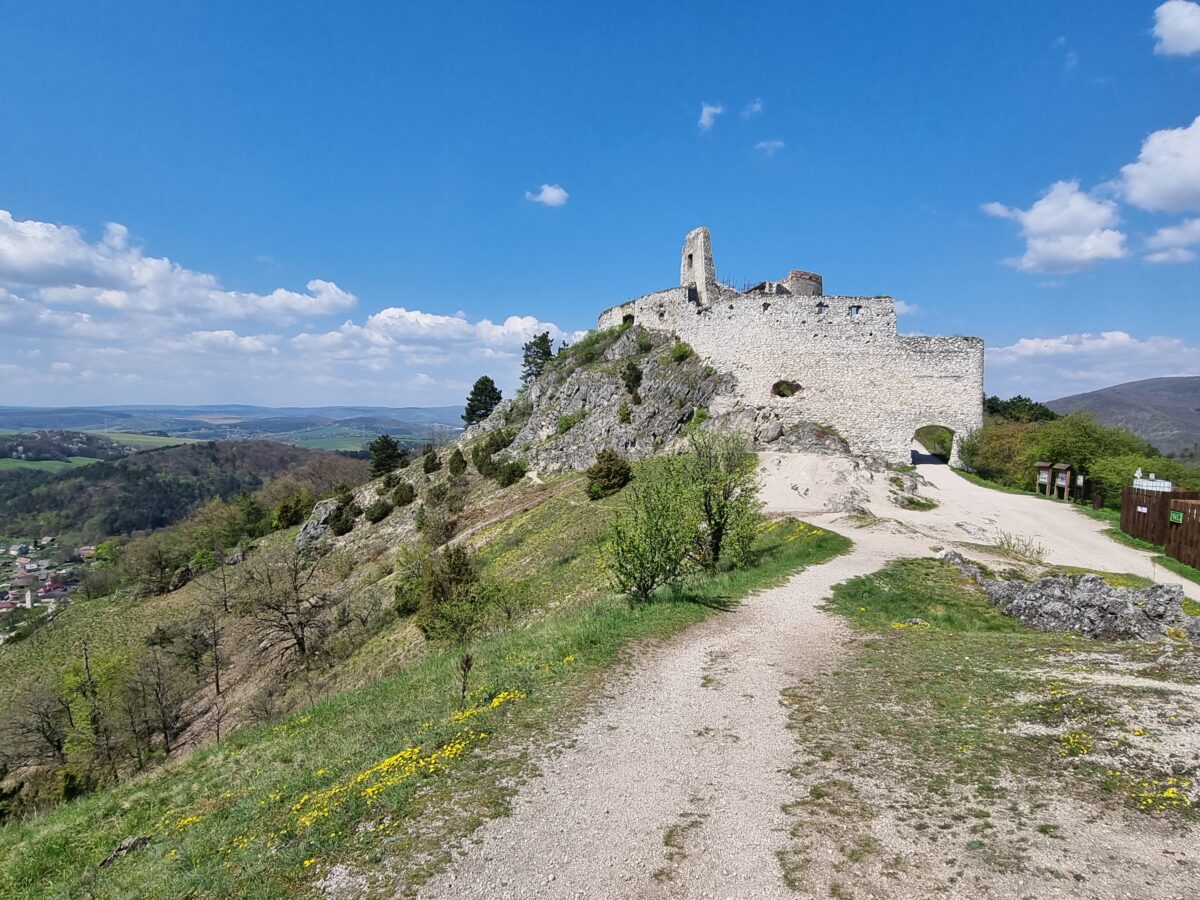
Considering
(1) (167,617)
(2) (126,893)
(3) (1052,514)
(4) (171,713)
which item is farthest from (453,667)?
(1) (167,617)

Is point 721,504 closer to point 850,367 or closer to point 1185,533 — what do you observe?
point 1185,533

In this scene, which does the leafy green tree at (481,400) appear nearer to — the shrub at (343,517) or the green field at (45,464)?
the shrub at (343,517)

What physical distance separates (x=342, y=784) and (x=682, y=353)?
38039 millimetres

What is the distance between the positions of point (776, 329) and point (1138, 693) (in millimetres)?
33933

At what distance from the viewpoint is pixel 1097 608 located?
11305mm

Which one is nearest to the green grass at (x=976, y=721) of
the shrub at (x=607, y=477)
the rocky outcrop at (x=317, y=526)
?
the shrub at (x=607, y=477)

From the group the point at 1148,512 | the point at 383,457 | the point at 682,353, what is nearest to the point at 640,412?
the point at 682,353

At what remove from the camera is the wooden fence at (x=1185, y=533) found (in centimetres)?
1862

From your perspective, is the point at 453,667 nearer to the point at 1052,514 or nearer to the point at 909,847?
the point at 909,847

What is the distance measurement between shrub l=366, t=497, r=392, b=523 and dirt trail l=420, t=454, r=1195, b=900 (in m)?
36.8

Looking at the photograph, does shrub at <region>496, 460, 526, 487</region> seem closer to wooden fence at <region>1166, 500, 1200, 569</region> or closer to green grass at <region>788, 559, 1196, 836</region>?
green grass at <region>788, 559, 1196, 836</region>

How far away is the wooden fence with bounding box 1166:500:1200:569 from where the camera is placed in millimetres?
18625

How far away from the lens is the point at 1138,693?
721cm

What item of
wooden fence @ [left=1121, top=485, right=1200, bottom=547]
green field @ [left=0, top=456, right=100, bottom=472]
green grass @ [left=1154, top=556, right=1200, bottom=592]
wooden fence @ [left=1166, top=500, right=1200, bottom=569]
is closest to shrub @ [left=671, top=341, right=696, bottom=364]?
wooden fence @ [left=1121, top=485, right=1200, bottom=547]
